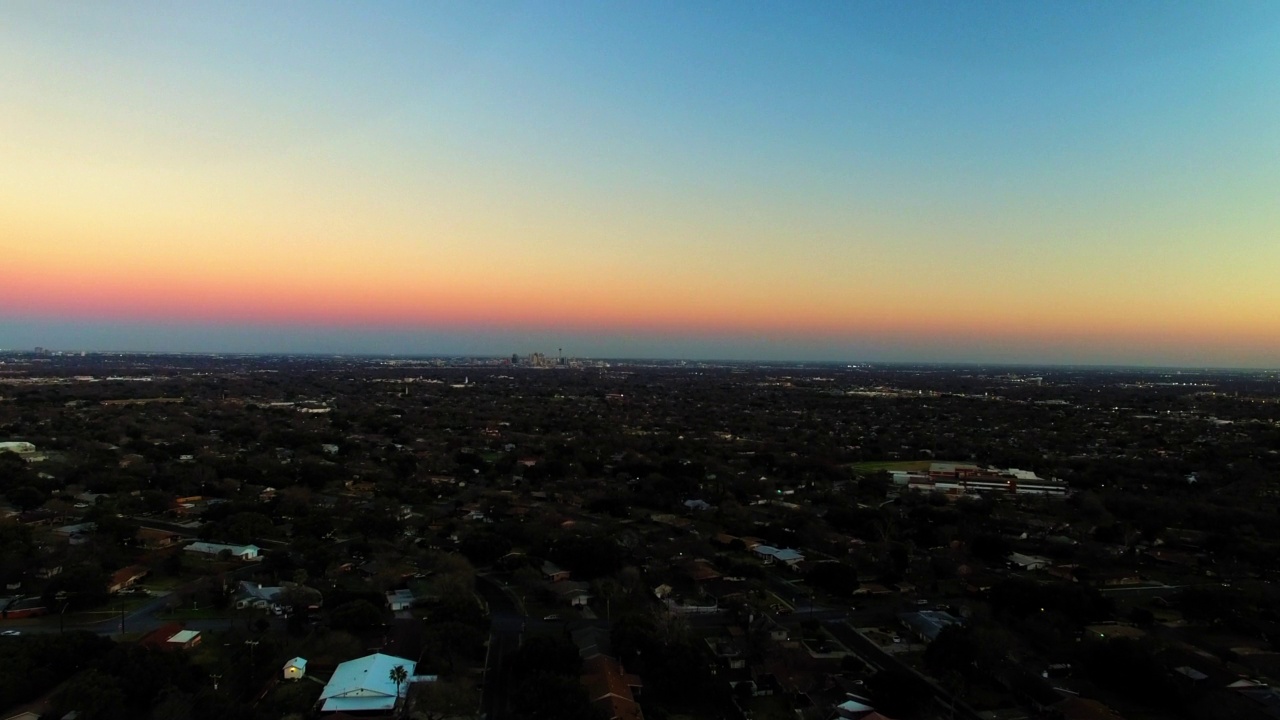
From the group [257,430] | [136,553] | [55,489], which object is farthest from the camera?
[257,430]

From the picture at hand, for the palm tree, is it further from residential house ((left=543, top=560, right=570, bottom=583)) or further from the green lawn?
residential house ((left=543, top=560, right=570, bottom=583))

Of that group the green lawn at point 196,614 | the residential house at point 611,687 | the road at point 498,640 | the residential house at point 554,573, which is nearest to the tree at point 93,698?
the green lawn at point 196,614

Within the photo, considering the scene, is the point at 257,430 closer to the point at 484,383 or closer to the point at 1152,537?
the point at 1152,537

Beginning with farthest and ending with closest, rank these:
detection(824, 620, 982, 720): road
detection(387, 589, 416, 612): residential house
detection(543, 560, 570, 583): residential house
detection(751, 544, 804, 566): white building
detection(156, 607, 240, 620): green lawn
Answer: detection(751, 544, 804, 566): white building
detection(543, 560, 570, 583): residential house
detection(387, 589, 416, 612): residential house
detection(156, 607, 240, 620): green lawn
detection(824, 620, 982, 720): road

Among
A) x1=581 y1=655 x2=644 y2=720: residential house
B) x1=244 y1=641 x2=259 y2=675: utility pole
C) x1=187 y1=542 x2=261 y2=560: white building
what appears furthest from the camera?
x1=187 y1=542 x2=261 y2=560: white building

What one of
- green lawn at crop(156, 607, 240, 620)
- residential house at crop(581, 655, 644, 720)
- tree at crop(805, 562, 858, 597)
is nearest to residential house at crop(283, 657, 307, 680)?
green lawn at crop(156, 607, 240, 620)

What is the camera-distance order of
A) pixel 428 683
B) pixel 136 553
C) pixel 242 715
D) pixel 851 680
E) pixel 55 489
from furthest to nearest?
pixel 55 489
pixel 136 553
pixel 851 680
pixel 428 683
pixel 242 715

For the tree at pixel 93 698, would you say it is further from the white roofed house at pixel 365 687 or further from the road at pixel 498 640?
the road at pixel 498 640

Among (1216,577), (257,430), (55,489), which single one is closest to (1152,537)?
(1216,577)

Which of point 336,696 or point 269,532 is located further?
point 269,532
